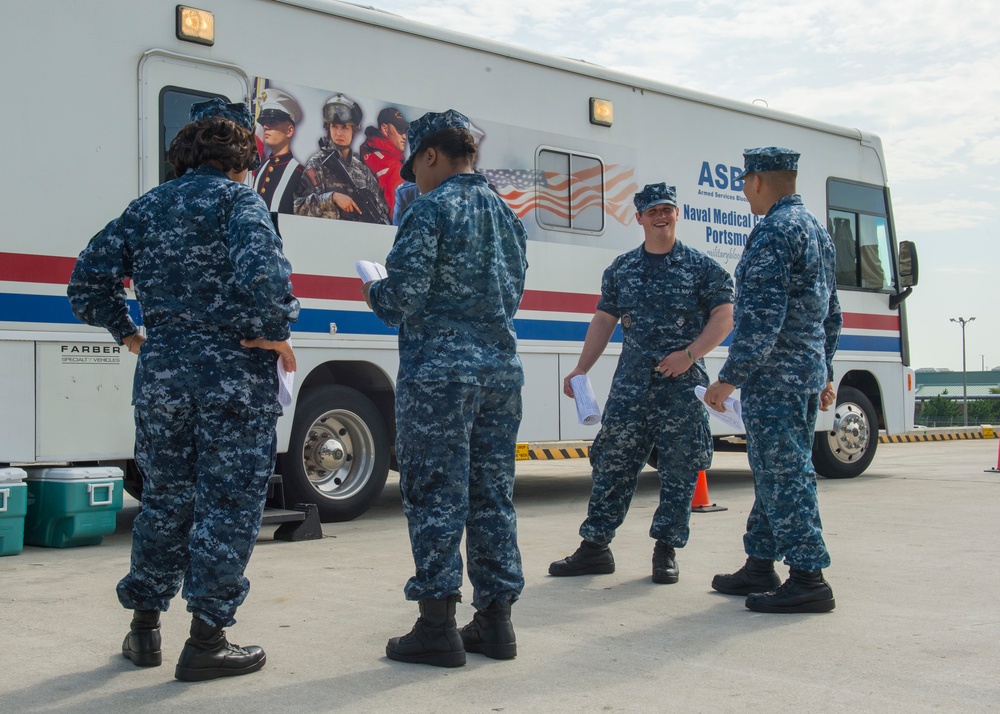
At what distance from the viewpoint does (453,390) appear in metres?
3.73

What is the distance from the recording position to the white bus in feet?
20.1

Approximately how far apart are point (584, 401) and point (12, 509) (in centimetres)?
318

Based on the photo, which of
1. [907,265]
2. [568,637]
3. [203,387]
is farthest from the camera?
[907,265]

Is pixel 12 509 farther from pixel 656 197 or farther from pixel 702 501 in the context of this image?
pixel 702 501

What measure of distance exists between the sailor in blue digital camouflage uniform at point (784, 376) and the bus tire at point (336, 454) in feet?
Result: 10.9

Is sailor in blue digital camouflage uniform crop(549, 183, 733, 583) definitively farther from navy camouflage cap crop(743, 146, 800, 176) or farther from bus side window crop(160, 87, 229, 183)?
bus side window crop(160, 87, 229, 183)

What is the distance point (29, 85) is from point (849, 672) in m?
5.20

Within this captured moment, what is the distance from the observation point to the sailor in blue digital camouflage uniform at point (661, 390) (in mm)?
5238

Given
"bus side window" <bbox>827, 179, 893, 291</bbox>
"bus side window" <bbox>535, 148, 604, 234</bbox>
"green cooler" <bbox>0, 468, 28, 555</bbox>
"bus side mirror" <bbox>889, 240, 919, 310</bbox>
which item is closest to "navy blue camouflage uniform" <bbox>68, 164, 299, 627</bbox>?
"green cooler" <bbox>0, 468, 28, 555</bbox>

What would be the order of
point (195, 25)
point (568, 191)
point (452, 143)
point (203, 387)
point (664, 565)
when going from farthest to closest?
point (568, 191), point (195, 25), point (664, 565), point (452, 143), point (203, 387)

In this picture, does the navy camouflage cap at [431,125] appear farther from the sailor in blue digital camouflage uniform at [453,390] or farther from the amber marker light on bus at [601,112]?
the amber marker light on bus at [601,112]

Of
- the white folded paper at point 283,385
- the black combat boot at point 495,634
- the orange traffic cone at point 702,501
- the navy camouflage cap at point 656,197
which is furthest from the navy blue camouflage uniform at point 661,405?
the orange traffic cone at point 702,501

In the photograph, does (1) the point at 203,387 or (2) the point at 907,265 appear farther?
(2) the point at 907,265

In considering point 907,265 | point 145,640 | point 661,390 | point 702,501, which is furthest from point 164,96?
point 907,265
